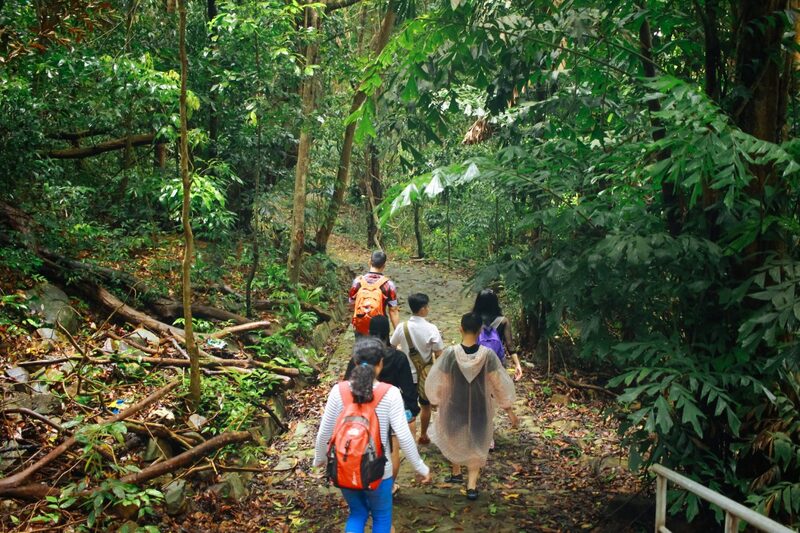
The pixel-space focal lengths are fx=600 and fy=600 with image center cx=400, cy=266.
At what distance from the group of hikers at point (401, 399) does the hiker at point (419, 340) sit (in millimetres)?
11

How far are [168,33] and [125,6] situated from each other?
30.0 inches

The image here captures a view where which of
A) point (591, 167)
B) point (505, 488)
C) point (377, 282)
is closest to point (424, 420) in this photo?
point (505, 488)

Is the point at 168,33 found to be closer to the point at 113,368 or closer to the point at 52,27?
the point at 52,27

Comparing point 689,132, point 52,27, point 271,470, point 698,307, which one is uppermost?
point 52,27

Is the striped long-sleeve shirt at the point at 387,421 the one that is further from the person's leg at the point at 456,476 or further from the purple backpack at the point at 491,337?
the purple backpack at the point at 491,337

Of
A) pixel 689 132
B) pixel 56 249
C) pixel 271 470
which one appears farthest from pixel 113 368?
pixel 689 132

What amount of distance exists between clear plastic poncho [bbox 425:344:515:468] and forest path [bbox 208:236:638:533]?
54 centimetres

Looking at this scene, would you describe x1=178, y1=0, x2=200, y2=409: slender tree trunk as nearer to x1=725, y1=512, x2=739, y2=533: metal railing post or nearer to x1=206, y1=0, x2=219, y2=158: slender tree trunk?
x1=206, y1=0, x2=219, y2=158: slender tree trunk

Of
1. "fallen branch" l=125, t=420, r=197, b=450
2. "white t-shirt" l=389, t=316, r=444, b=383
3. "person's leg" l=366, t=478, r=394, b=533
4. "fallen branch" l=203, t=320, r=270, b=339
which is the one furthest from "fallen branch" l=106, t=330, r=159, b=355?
"person's leg" l=366, t=478, r=394, b=533

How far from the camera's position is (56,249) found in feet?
27.5

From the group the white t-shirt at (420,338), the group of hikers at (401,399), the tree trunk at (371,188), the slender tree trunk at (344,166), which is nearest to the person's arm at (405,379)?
the group of hikers at (401,399)

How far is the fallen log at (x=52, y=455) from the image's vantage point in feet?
14.4

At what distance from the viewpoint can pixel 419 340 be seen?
648 centimetres

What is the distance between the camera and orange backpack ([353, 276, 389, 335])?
284 inches
